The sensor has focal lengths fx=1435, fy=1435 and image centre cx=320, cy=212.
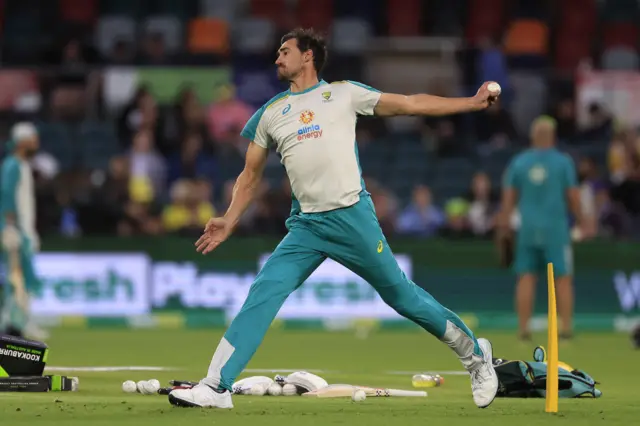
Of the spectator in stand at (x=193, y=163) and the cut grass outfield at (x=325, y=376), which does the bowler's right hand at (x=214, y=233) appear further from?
the spectator in stand at (x=193, y=163)

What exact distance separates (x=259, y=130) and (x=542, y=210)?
750 cm

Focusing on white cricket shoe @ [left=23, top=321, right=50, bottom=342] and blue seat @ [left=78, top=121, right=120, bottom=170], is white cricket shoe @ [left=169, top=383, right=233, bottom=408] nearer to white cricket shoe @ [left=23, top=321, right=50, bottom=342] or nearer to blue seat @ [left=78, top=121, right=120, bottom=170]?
white cricket shoe @ [left=23, top=321, right=50, bottom=342]

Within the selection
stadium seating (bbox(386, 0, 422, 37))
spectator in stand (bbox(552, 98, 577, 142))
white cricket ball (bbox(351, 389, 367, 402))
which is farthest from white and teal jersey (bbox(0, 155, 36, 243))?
stadium seating (bbox(386, 0, 422, 37))

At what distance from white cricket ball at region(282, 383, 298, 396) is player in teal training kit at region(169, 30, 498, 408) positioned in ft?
4.15

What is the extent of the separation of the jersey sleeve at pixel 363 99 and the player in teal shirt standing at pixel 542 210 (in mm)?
7144

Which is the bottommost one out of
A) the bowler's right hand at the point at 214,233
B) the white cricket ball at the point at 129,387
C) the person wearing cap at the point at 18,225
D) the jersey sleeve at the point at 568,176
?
the white cricket ball at the point at 129,387

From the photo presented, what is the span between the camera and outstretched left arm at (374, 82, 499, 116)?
9.37 m

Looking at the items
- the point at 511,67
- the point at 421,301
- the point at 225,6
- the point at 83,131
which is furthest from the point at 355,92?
the point at 225,6

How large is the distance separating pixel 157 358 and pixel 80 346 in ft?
6.53

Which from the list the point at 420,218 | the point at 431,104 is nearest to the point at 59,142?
the point at 420,218

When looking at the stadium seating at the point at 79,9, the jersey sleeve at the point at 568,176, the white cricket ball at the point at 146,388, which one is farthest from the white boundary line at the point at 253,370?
the stadium seating at the point at 79,9

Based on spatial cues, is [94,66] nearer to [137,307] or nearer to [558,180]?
[137,307]

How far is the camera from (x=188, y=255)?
20.6 meters

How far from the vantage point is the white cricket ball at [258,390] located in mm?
10781
